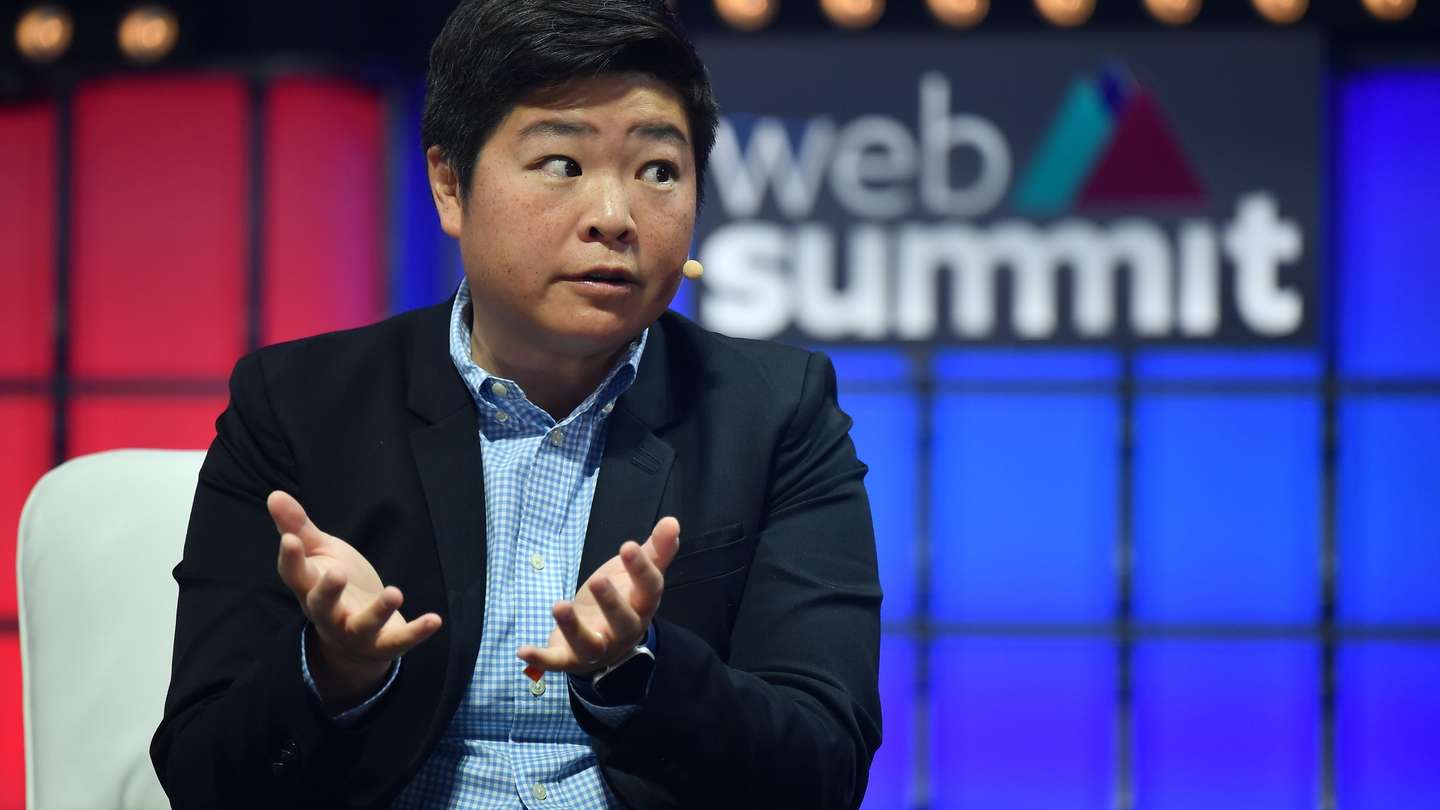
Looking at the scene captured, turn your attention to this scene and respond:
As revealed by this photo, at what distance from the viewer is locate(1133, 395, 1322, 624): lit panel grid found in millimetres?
Answer: 4301

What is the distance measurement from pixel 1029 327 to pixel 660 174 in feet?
9.76

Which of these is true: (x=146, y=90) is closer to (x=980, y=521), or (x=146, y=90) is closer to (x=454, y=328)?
(x=980, y=521)

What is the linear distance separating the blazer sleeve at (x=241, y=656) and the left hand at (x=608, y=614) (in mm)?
207

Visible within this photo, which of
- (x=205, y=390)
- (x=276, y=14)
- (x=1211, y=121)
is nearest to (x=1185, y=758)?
(x=1211, y=121)

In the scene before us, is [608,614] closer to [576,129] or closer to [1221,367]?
[576,129]

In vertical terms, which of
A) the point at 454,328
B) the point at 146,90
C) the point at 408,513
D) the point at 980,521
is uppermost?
the point at 146,90

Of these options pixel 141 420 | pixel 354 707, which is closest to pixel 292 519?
pixel 354 707

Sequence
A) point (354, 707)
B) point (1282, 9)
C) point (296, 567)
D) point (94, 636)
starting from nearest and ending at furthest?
point (296, 567)
point (354, 707)
point (94, 636)
point (1282, 9)

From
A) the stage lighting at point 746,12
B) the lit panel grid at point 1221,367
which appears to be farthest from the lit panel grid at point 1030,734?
the stage lighting at point 746,12

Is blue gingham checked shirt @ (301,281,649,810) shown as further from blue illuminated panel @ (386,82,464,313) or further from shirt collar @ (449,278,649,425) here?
blue illuminated panel @ (386,82,464,313)

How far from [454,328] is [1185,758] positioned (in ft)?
11.0

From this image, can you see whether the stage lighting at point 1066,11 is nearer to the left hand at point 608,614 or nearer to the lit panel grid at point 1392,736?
the lit panel grid at point 1392,736

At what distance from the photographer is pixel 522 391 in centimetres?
141

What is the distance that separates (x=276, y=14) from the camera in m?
4.27
